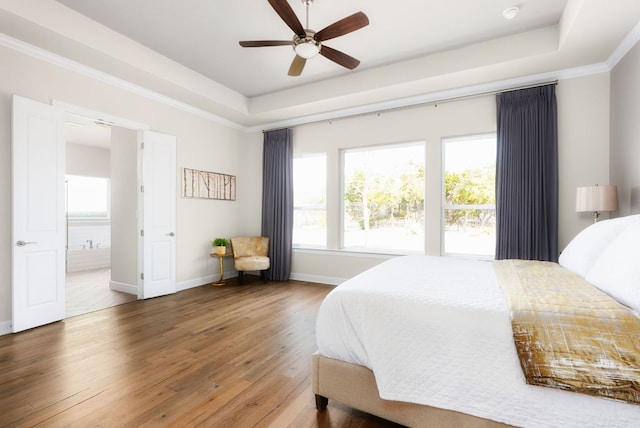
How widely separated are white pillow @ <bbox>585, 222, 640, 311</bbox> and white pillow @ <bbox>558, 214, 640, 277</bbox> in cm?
27

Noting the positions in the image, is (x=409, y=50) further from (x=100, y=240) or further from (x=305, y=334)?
(x=100, y=240)

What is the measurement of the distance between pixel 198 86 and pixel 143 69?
31.5 inches

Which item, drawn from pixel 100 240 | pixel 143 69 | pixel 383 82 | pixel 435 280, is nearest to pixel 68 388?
pixel 435 280

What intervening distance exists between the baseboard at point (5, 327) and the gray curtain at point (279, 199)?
3.22 m

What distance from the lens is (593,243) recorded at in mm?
2115

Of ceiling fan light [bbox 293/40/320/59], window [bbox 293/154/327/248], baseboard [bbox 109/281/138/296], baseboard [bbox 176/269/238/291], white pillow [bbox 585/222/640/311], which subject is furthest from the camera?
window [bbox 293/154/327/248]

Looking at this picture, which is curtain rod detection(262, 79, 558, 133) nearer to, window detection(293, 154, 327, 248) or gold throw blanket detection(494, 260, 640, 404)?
window detection(293, 154, 327, 248)

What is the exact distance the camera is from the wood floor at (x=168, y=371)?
1.73m

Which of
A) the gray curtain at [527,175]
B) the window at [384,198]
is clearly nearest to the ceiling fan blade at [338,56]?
the window at [384,198]

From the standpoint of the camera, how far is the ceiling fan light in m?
2.68

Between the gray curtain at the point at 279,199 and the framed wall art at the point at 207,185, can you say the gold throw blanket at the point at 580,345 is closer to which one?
the gray curtain at the point at 279,199

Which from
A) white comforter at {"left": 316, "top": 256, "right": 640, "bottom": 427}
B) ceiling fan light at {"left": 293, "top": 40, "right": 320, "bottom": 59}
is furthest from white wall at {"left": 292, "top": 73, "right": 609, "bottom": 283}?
white comforter at {"left": 316, "top": 256, "right": 640, "bottom": 427}

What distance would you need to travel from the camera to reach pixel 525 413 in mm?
1211

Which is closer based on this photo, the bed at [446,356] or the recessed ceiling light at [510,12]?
the bed at [446,356]
